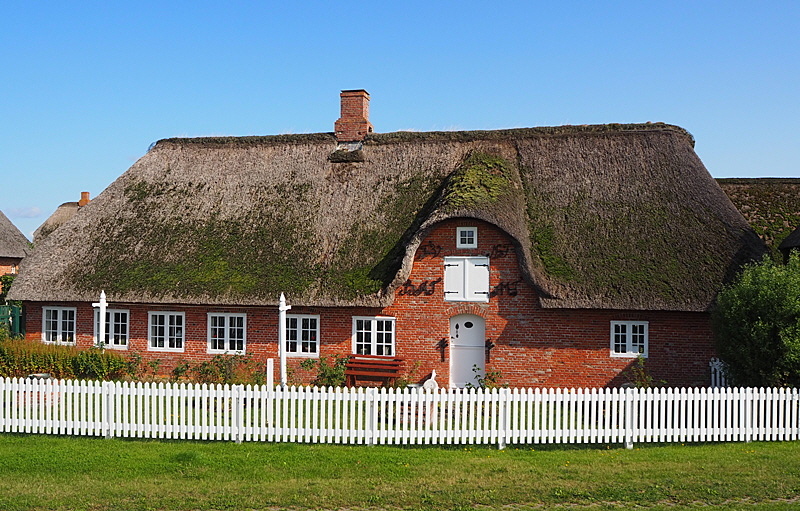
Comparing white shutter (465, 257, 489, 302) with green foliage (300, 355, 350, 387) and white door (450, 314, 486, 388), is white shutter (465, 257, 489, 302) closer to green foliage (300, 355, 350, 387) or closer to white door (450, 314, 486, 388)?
white door (450, 314, 486, 388)

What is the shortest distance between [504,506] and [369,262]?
9369 millimetres

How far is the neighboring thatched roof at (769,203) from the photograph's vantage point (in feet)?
56.9

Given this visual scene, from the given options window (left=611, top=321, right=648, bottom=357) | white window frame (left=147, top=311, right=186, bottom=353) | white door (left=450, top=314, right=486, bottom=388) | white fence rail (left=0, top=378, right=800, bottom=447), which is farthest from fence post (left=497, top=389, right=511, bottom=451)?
white window frame (left=147, top=311, right=186, bottom=353)

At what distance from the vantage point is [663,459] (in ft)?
32.8

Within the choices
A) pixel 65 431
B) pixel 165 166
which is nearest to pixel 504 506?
pixel 65 431

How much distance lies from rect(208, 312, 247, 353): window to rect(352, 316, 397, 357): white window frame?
2.93 m

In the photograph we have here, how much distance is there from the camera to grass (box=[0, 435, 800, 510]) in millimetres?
8086

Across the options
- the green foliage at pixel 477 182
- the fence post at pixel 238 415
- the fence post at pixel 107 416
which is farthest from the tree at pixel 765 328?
the fence post at pixel 107 416

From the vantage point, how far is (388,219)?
1762 cm

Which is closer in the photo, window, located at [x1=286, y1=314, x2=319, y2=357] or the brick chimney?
window, located at [x1=286, y1=314, x2=319, y2=357]

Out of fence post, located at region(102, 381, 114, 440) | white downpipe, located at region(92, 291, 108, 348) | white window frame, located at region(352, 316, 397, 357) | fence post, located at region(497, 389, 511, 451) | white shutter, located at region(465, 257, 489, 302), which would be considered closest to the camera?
fence post, located at region(497, 389, 511, 451)

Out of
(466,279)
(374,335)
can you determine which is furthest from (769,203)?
(374,335)

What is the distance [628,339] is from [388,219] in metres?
6.51

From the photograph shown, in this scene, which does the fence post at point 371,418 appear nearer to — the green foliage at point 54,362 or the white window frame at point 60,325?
the green foliage at point 54,362
